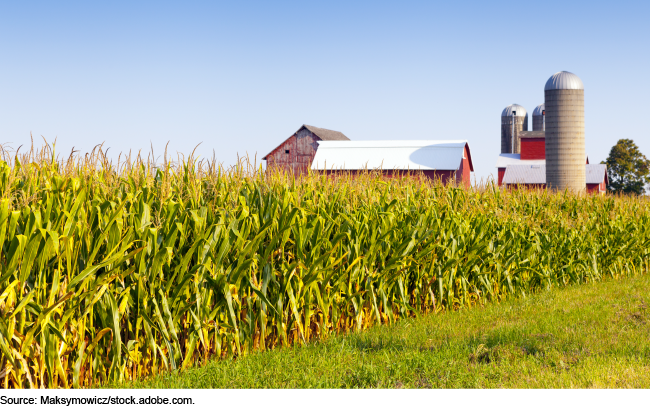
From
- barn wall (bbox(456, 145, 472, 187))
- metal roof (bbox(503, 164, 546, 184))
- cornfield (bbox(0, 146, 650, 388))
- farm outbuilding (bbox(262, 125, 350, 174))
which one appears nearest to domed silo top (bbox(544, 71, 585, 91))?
barn wall (bbox(456, 145, 472, 187))

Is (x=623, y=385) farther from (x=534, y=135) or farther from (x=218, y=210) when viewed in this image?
(x=534, y=135)

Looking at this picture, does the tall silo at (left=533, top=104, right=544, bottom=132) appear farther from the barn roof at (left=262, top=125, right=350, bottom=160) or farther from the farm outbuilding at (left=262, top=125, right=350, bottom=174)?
the farm outbuilding at (left=262, top=125, right=350, bottom=174)

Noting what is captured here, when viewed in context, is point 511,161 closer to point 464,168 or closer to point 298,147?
point 464,168

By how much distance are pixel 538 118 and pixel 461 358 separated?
6844 centimetres

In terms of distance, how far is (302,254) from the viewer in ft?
18.8

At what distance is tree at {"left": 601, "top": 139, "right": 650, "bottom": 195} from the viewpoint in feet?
188

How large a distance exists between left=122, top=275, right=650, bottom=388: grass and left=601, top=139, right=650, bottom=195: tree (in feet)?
188

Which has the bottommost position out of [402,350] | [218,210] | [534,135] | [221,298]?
[402,350]

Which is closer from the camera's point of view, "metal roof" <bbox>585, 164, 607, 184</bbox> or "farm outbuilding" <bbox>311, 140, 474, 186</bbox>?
"farm outbuilding" <bbox>311, 140, 474, 186</bbox>

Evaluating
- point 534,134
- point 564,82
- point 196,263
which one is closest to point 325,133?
point 564,82

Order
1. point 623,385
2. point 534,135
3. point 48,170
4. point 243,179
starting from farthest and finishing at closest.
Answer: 1. point 534,135
2. point 243,179
3. point 48,170
4. point 623,385

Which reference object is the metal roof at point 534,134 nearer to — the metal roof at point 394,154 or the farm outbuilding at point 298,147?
the metal roof at point 394,154
